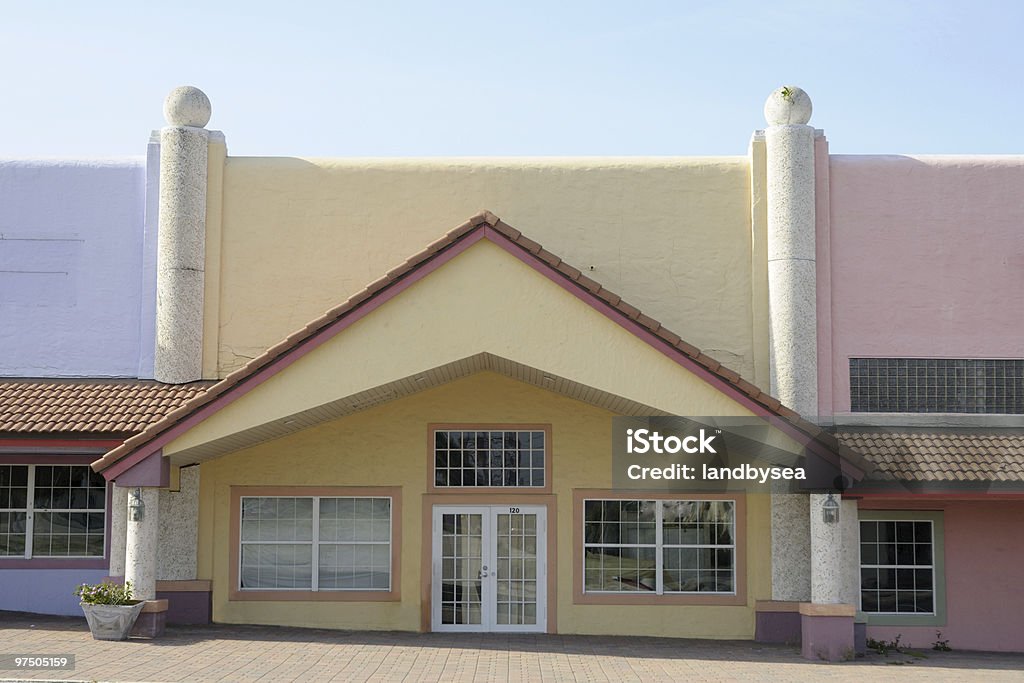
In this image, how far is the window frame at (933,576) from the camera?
59.0ft

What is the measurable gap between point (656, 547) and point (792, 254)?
5.04 m

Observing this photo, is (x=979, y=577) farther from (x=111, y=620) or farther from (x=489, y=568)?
(x=111, y=620)

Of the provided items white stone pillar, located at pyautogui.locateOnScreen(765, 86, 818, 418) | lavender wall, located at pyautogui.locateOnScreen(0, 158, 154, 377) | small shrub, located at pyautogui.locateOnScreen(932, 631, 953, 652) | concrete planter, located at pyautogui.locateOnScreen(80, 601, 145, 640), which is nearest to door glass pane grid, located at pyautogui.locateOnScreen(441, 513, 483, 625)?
concrete planter, located at pyautogui.locateOnScreen(80, 601, 145, 640)

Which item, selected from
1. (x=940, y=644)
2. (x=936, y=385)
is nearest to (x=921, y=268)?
(x=936, y=385)

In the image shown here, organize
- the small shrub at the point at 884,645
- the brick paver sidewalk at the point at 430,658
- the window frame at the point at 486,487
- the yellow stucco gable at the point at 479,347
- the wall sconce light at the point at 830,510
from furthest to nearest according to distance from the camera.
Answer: the window frame at the point at 486,487
the small shrub at the point at 884,645
the wall sconce light at the point at 830,510
the yellow stucco gable at the point at 479,347
the brick paver sidewalk at the point at 430,658

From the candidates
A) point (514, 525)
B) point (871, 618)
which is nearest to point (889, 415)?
point (871, 618)

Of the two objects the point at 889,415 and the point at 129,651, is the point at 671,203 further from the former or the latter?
the point at 129,651

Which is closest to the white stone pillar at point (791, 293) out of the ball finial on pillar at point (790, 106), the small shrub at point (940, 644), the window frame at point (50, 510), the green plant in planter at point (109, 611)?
the ball finial on pillar at point (790, 106)

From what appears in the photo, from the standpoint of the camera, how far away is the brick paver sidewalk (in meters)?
14.3

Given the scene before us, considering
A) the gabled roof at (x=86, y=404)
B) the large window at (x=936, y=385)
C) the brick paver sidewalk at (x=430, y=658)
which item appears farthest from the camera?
the large window at (x=936, y=385)

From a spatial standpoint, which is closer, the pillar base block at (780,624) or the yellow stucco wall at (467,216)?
the pillar base block at (780,624)

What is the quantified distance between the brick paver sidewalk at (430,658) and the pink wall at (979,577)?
0.40 metres

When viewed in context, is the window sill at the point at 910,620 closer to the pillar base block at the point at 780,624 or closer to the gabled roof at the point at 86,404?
the pillar base block at the point at 780,624

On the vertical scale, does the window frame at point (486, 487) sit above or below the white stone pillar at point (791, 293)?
below
